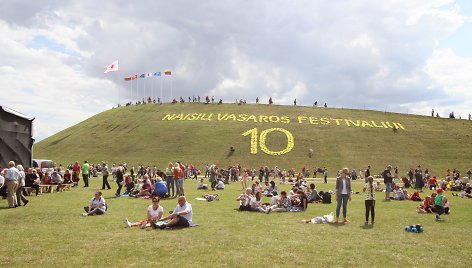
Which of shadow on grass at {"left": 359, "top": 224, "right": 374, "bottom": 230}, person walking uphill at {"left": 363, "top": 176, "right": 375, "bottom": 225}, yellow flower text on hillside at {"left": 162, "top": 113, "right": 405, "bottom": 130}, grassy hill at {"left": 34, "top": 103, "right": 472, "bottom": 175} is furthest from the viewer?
yellow flower text on hillside at {"left": 162, "top": 113, "right": 405, "bottom": 130}

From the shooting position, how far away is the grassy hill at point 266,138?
200ft

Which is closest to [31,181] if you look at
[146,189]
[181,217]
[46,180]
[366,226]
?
[46,180]

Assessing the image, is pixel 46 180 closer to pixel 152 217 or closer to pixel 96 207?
pixel 96 207

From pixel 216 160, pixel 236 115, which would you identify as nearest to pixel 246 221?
pixel 216 160

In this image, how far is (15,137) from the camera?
29516 mm

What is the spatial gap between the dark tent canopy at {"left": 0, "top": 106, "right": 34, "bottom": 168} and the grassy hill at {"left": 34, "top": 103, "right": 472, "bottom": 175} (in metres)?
29.0

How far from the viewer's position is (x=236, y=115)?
79125 mm

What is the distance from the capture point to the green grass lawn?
373 inches

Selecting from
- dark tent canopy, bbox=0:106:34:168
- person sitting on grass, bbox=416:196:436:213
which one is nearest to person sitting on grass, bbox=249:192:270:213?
person sitting on grass, bbox=416:196:436:213

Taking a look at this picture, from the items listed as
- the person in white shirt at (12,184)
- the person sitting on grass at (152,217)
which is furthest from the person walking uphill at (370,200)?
the person in white shirt at (12,184)

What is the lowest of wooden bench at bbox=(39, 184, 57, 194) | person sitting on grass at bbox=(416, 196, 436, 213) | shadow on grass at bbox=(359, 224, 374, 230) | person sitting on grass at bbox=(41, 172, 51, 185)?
shadow on grass at bbox=(359, 224, 374, 230)

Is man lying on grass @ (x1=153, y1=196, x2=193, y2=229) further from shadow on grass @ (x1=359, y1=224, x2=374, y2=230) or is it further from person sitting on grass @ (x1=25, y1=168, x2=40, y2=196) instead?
person sitting on grass @ (x1=25, y1=168, x2=40, y2=196)

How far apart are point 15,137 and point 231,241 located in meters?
24.1

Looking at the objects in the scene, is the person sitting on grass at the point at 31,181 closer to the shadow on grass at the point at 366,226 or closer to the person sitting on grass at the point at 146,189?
the person sitting on grass at the point at 146,189
